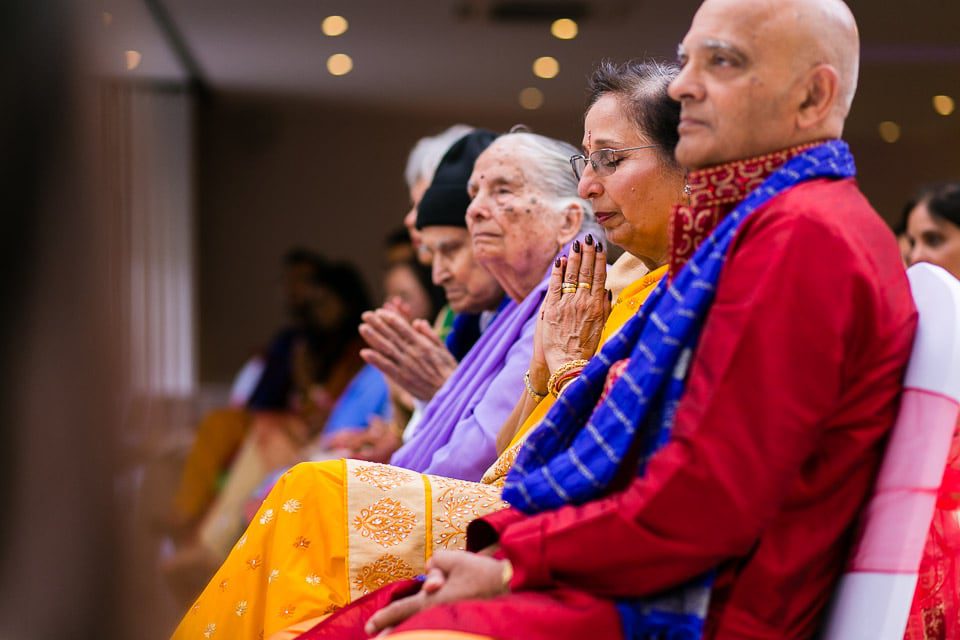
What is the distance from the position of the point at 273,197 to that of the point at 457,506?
28.9ft

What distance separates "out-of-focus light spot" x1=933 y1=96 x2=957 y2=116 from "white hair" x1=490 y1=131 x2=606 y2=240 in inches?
148

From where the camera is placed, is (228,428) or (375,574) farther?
(228,428)

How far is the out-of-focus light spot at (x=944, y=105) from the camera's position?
6226 millimetres

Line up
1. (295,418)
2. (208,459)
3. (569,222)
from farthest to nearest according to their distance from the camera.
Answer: (208,459)
(295,418)
(569,222)

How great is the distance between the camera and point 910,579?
1.73 meters

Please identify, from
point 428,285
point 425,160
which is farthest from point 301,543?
point 428,285

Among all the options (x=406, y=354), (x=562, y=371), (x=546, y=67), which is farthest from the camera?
(x=546, y=67)

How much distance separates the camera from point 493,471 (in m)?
2.44

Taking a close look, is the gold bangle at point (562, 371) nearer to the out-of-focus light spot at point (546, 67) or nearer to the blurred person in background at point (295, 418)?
the blurred person in background at point (295, 418)

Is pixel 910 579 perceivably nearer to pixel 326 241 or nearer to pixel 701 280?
pixel 701 280

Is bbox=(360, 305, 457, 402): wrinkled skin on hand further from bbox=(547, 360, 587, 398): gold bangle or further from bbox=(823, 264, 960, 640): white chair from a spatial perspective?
bbox=(823, 264, 960, 640): white chair

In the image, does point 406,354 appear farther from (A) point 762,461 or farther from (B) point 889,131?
(B) point 889,131

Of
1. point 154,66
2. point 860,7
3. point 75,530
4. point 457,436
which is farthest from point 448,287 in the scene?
point 154,66

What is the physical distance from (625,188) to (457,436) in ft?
2.46
